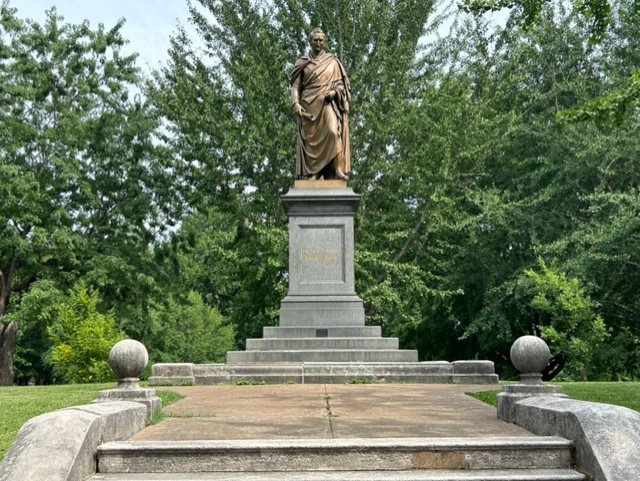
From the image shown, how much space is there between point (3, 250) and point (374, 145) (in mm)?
12726

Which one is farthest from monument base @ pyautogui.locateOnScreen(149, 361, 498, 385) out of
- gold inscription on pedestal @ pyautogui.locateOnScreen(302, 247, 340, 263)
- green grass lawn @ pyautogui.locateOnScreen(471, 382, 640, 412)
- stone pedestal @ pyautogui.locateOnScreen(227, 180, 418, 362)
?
gold inscription on pedestal @ pyautogui.locateOnScreen(302, 247, 340, 263)

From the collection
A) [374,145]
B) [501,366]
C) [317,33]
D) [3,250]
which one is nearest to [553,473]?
[317,33]

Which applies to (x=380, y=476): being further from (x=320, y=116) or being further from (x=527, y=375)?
(x=320, y=116)

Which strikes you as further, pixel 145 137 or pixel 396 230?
pixel 145 137

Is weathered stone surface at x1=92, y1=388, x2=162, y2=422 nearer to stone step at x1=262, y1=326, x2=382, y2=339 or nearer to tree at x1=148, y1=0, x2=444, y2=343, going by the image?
stone step at x1=262, y1=326, x2=382, y2=339

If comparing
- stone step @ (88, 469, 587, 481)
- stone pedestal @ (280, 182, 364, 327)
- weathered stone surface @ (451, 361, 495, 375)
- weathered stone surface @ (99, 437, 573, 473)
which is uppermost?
stone pedestal @ (280, 182, 364, 327)

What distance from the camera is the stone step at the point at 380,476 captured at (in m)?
4.59

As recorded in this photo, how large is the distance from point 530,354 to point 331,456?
99.6 inches

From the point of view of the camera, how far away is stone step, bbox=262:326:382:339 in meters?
14.3

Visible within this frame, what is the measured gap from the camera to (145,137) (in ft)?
87.5

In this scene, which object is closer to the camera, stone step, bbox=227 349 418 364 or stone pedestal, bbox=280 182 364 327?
stone step, bbox=227 349 418 364

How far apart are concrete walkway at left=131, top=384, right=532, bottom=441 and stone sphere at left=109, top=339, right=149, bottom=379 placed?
567mm

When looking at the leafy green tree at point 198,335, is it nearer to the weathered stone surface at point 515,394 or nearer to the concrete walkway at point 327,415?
the concrete walkway at point 327,415

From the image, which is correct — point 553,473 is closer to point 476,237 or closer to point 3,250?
point 476,237
